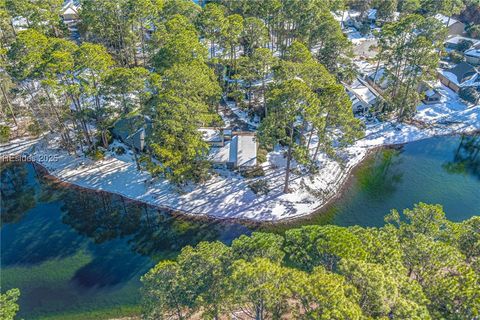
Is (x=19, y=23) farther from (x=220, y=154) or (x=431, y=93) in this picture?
(x=431, y=93)

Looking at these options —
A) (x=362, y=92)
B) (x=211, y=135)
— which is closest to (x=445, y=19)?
(x=362, y=92)

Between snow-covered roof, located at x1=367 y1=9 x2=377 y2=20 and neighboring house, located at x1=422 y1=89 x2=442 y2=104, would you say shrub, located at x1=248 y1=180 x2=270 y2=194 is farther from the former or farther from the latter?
snow-covered roof, located at x1=367 y1=9 x2=377 y2=20

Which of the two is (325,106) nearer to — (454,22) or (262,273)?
(262,273)

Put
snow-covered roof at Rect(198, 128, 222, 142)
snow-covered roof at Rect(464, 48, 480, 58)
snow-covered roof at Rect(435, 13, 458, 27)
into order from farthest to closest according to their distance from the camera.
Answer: snow-covered roof at Rect(435, 13, 458, 27)
snow-covered roof at Rect(464, 48, 480, 58)
snow-covered roof at Rect(198, 128, 222, 142)

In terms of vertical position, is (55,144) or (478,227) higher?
(478,227)

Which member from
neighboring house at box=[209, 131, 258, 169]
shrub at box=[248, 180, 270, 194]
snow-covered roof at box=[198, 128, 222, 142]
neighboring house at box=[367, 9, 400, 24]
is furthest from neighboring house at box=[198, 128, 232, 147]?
neighboring house at box=[367, 9, 400, 24]

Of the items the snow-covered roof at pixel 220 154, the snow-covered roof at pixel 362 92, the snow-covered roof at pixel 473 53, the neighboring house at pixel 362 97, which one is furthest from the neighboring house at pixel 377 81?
the snow-covered roof at pixel 220 154

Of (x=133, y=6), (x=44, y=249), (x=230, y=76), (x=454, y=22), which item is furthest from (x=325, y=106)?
(x=454, y=22)
